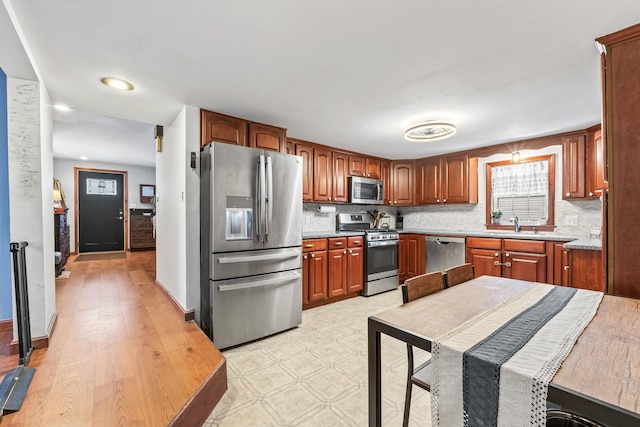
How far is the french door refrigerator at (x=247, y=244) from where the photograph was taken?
8.19 feet

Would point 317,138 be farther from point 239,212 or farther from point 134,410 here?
point 134,410

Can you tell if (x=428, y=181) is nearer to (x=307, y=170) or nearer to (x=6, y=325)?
(x=307, y=170)

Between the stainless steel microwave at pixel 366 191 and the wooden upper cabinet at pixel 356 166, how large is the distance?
0.12 meters

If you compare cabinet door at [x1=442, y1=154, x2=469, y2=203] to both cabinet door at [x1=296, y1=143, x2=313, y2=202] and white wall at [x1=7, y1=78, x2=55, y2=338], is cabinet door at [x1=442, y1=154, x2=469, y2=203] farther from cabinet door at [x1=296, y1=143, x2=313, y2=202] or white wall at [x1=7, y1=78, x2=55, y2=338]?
white wall at [x1=7, y1=78, x2=55, y2=338]

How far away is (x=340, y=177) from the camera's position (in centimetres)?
440

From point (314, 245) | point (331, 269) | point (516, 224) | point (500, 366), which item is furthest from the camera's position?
point (516, 224)

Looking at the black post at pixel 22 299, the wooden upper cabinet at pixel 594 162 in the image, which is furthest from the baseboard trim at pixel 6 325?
the wooden upper cabinet at pixel 594 162

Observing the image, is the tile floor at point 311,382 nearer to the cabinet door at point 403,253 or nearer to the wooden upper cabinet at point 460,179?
the cabinet door at point 403,253

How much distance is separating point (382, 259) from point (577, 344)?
11.3 ft

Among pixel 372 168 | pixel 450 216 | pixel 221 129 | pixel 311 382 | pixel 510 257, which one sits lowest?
pixel 311 382

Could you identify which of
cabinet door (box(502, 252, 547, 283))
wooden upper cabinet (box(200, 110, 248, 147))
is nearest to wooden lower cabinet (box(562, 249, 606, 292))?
cabinet door (box(502, 252, 547, 283))

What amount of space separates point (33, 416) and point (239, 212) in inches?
68.4

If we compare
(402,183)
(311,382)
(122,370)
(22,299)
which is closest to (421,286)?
(311,382)

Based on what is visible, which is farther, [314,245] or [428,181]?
[428,181]
